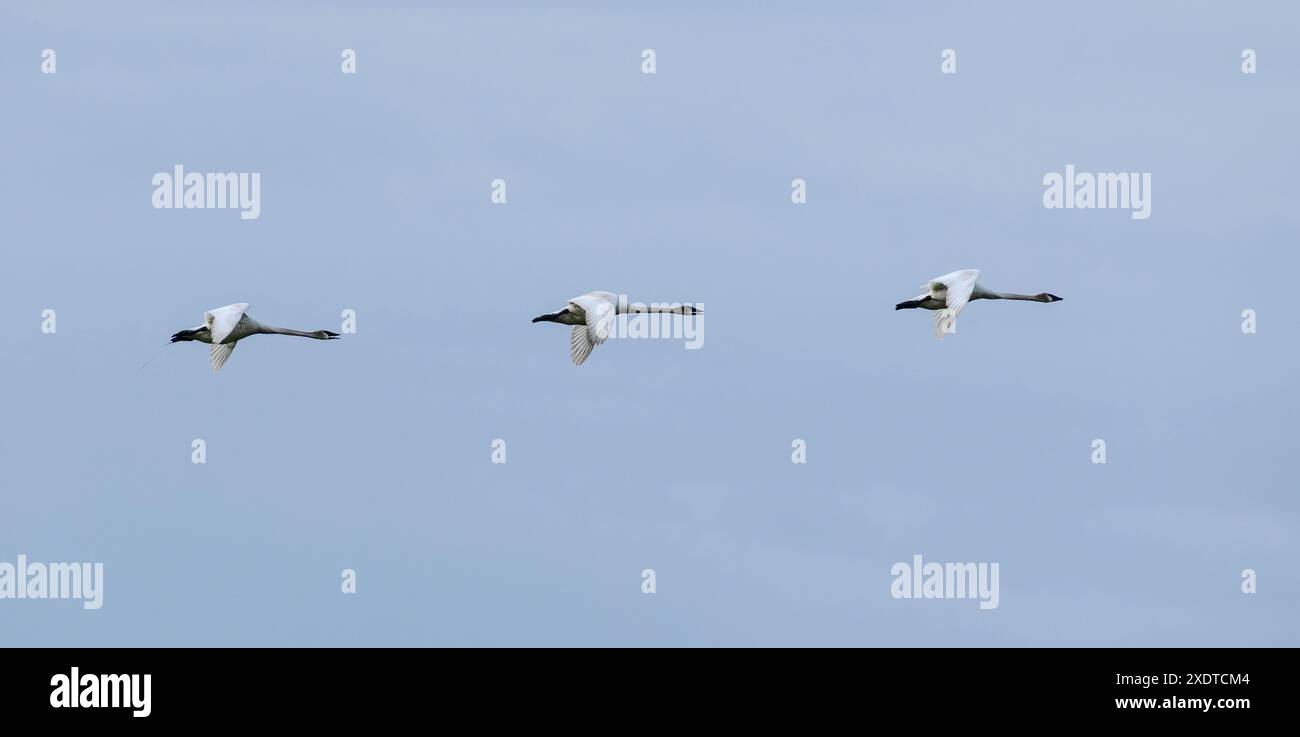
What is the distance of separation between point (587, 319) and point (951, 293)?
311 inches

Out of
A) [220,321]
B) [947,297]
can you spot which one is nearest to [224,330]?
[220,321]

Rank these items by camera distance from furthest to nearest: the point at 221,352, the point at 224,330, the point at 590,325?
1. the point at 221,352
2. the point at 224,330
3. the point at 590,325

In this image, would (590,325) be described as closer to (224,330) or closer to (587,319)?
(587,319)

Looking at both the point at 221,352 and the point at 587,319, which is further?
the point at 221,352

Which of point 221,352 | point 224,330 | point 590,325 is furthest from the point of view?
point 221,352

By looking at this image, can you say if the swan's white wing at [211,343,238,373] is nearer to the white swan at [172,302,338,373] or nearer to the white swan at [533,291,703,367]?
the white swan at [172,302,338,373]

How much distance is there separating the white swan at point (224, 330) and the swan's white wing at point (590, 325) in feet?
23.5

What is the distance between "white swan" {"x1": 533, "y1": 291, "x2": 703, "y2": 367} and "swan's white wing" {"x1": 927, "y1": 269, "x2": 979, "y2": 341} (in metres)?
6.90

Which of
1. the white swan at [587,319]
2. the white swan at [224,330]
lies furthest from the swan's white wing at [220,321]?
the white swan at [587,319]

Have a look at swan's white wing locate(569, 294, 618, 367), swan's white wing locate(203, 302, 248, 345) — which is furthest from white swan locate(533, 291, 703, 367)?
swan's white wing locate(203, 302, 248, 345)

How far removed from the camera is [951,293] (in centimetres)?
7425

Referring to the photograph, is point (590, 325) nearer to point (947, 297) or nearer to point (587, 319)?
point (587, 319)

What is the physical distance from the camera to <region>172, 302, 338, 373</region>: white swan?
73.9 m

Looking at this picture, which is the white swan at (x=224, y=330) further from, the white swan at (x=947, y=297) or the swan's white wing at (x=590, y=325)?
the white swan at (x=947, y=297)
